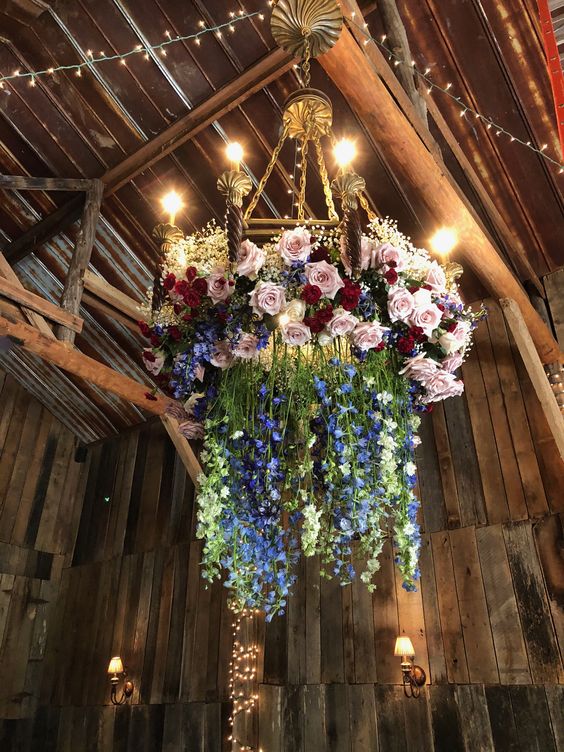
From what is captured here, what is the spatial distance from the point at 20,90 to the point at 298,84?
216cm

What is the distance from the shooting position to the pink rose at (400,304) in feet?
6.30

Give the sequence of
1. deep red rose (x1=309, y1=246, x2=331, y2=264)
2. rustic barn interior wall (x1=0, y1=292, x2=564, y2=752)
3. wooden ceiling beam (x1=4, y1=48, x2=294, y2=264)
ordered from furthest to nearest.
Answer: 1. wooden ceiling beam (x1=4, y1=48, x2=294, y2=264)
2. rustic barn interior wall (x1=0, y1=292, x2=564, y2=752)
3. deep red rose (x1=309, y1=246, x2=331, y2=264)

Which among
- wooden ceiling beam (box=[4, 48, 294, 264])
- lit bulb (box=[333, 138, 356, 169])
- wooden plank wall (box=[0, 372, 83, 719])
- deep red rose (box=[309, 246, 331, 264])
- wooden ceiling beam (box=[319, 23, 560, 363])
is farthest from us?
wooden plank wall (box=[0, 372, 83, 719])

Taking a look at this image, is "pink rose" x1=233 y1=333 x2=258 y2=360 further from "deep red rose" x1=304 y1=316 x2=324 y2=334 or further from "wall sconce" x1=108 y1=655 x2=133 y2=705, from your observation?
"wall sconce" x1=108 y1=655 x2=133 y2=705

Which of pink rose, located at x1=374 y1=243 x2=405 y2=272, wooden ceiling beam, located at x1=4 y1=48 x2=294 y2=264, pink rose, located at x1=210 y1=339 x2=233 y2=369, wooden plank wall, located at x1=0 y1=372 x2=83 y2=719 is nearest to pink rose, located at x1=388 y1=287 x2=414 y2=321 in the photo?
pink rose, located at x1=374 y1=243 x2=405 y2=272

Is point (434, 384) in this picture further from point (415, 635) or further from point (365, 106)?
point (415, 635)

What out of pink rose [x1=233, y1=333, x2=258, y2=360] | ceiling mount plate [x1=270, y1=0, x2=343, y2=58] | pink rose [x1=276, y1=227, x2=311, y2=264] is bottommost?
pink rose [x1=233, y1=333, x2=258, y2=360]

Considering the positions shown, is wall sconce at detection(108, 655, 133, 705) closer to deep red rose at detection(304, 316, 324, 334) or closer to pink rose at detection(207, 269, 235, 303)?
pink rose at detection(207, 269, 235, 303)

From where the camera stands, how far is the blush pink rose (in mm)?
1876

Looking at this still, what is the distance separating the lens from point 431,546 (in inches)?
166

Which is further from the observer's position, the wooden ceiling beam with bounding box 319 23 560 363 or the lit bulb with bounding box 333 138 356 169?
the wooden ceiling beam with bounding box 319 23 560 363

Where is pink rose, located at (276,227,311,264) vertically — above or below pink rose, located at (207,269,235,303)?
above

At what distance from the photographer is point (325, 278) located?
74.2 inches

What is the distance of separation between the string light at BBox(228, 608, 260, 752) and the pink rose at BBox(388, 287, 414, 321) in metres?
3.48
